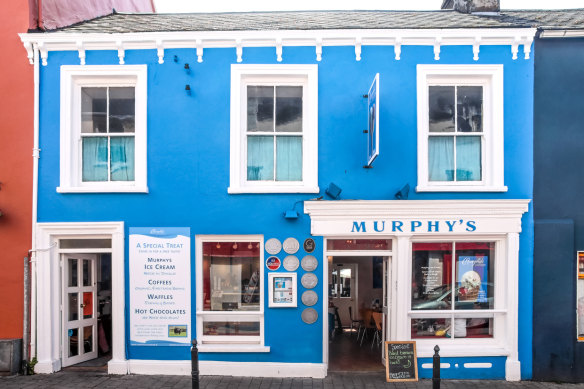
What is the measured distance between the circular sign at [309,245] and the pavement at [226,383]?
7.24 ft

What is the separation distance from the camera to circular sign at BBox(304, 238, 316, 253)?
24.1 feet

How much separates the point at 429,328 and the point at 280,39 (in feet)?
18.9

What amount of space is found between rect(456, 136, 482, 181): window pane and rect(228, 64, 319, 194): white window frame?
2.62 m

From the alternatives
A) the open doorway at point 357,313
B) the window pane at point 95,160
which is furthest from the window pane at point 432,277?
the window pane at point 95,160

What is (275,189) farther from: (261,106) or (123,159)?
(123,159)

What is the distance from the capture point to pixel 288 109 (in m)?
7.66

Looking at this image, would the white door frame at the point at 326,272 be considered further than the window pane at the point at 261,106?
No

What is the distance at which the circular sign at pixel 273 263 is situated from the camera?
290 inches

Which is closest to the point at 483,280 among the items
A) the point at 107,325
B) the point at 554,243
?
the point at 554,243

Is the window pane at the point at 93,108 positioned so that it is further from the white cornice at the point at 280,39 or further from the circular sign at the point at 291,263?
the circular sign at the point at 291,263

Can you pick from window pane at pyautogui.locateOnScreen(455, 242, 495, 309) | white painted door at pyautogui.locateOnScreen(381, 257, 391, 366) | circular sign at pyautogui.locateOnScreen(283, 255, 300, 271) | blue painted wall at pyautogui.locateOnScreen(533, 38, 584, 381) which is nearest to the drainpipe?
circular sign at pyautogui.locateOnScreen(283, 255, 300, 271)

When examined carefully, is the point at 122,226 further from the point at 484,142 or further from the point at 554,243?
the point at 554,243

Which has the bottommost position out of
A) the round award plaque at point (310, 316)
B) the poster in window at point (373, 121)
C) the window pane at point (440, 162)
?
the round award plaque at point (310, 316)

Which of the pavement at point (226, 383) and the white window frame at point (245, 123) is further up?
the white window frame at point (245, 123)
